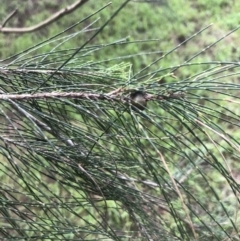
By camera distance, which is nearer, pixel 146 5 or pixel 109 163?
pixel 109 163

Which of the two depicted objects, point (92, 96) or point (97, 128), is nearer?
point (92, 96)

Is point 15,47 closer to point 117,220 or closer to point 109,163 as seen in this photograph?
point 117,220

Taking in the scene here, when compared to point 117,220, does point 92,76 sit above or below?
above

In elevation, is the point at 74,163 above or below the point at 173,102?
below

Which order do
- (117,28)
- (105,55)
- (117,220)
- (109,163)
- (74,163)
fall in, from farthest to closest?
1. (117,28)
2. (105,55)
3. (117,220)
4. (109,163)
5. (74,163)

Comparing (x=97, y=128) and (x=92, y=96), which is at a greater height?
(x=92, y=96)

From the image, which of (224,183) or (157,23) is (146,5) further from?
(224,183)

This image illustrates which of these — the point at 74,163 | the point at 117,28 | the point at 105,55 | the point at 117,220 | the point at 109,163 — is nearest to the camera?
the point at 74,163

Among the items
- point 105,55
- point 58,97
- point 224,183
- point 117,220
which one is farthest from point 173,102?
point 105,55

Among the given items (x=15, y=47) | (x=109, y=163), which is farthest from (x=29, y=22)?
(x=109, y=163)

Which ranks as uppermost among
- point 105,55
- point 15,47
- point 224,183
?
point 15,47
